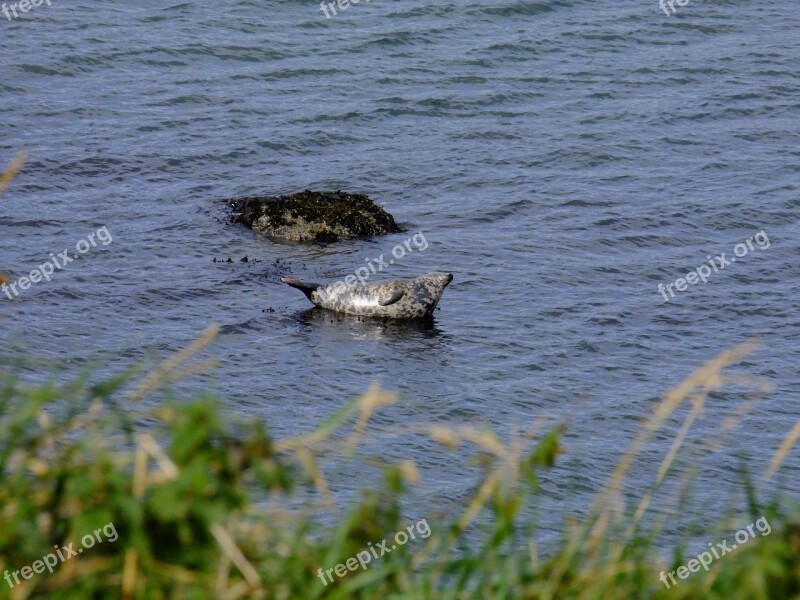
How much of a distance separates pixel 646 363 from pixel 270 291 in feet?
17.7

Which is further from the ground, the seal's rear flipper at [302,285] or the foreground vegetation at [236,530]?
the foreground vegetation at [236,530]

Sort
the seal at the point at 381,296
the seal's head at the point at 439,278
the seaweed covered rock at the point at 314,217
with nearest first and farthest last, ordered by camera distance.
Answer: the seal at the point at 381,296 → the seal's head at the point at 439,278 → the seaweed covered rock at the point at 314,217

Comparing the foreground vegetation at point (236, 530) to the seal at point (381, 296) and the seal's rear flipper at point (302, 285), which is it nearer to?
the seal at point (381, 296)

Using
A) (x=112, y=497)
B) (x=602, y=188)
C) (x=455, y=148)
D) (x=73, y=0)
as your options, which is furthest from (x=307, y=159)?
(x=112, y=497)

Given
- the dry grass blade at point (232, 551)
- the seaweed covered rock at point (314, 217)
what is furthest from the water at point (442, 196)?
the dry grass blade at point (232, 551)

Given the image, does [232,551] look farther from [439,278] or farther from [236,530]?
[439,278]

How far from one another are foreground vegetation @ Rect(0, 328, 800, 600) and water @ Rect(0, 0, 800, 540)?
412 cm

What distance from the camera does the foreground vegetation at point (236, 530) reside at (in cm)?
427

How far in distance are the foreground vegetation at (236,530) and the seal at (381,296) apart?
13617 millimetres

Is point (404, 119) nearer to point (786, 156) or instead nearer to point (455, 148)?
point (455, 148)

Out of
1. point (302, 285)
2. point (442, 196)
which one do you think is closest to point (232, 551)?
point (302, 285)

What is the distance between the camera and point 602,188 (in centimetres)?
2500

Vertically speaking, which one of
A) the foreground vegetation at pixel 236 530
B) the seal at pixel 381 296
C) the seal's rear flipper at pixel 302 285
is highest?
the foreground vegetation at pixel 236 530

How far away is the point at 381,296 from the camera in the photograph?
1891cm
